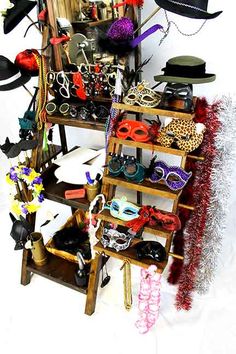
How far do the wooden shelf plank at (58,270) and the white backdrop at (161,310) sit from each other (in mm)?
92

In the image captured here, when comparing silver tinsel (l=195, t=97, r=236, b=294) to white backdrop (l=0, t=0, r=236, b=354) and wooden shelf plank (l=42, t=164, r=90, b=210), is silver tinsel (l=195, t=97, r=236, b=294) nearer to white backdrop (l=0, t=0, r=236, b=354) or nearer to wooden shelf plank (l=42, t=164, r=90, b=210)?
white backdrop (l=0, t=0, r=236, b=354)

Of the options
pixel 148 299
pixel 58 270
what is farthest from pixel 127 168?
→ pixel 58 270

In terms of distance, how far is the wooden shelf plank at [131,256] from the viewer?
1119 mm

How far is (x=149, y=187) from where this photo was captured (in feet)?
3.47

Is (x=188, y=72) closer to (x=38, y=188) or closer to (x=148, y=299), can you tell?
(x=38, y=188)

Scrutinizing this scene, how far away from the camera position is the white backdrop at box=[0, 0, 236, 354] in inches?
46.9

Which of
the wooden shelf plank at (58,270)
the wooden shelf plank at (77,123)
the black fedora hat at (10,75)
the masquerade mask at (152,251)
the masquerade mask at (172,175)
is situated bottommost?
the wooden shelf plank at (58,270)

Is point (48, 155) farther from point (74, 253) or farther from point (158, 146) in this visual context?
point (158, 146)

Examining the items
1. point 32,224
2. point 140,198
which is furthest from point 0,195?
point 140,198

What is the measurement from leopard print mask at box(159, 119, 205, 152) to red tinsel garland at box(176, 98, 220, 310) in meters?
0.04

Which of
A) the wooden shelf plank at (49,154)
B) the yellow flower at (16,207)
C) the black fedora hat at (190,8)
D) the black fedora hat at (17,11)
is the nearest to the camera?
the black fedora hat at (190,8)

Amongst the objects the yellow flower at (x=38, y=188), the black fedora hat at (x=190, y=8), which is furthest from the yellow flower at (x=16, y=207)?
the black fedora hat at (x=190, y=8)

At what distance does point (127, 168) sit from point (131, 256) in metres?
0.32

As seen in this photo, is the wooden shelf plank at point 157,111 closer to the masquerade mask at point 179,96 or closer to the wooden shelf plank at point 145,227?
the masquerade mask at point 179,96
